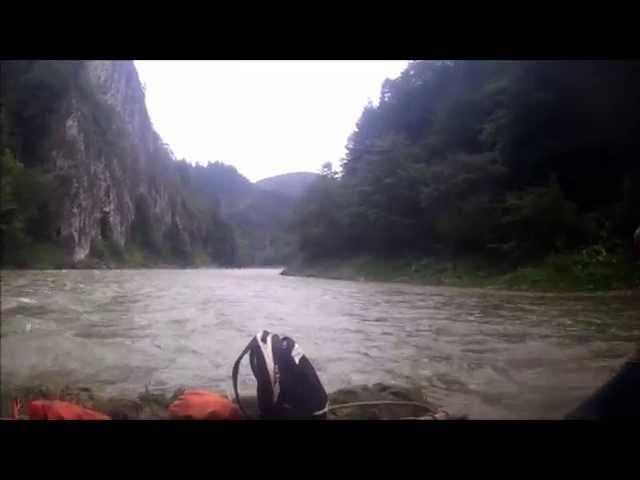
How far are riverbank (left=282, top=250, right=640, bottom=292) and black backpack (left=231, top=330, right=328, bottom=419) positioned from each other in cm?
472

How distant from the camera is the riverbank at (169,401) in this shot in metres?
2.05

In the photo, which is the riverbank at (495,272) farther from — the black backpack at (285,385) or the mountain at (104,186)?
the black backpack at (285,385)

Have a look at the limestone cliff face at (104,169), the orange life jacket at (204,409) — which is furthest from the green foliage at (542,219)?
the orange life jacket at (204,409)

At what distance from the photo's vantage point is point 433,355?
10.8ft

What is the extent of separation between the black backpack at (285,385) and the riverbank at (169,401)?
0.18 m

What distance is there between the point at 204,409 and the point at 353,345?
207 cm

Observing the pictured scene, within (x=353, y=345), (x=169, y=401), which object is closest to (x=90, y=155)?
(x=353, y=345)

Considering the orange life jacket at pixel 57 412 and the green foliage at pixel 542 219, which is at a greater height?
the green foliage at pixel 542 219

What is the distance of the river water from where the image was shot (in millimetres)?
2490

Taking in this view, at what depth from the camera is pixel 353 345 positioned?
12.1ft

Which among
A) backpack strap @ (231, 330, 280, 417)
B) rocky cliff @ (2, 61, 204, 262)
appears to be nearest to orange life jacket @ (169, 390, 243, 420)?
backpack strap @ (231, 330, 280, 417)
